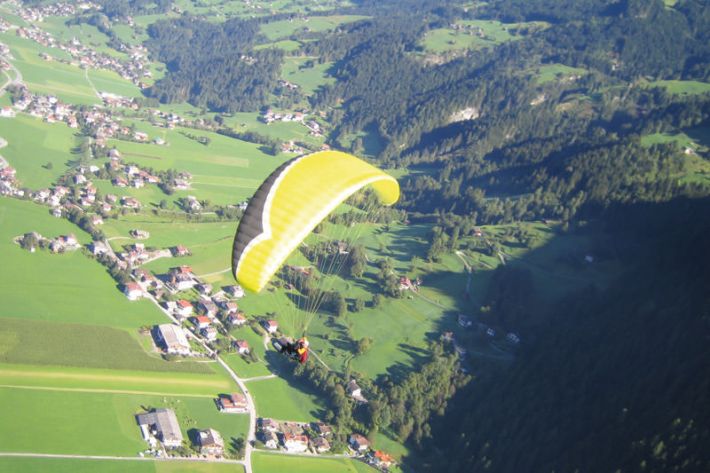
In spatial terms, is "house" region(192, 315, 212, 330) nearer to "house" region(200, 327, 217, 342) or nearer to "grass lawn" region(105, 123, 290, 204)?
"house" region(200, 327, 217, 342)

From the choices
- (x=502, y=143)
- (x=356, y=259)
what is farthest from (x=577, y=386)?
(x=502, y=143)

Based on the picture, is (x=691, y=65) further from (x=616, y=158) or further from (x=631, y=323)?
(x=631, y=323)

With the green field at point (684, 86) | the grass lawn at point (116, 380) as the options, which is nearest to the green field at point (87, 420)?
the grass lawn at point (116, 380)

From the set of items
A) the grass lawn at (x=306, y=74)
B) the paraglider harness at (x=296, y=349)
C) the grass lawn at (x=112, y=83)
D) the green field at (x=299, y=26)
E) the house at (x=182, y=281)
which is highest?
the green field at (x=299, y=26)

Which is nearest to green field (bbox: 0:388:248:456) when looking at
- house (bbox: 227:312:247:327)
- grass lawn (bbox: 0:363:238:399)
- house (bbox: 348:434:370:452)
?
grass lawn (bbox: 0:363:238:399)

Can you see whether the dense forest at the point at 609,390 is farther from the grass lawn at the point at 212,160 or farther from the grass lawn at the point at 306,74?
the grass lawn at the point at 306,74

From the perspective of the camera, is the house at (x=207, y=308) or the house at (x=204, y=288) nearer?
the house at (x=207, y=308)
